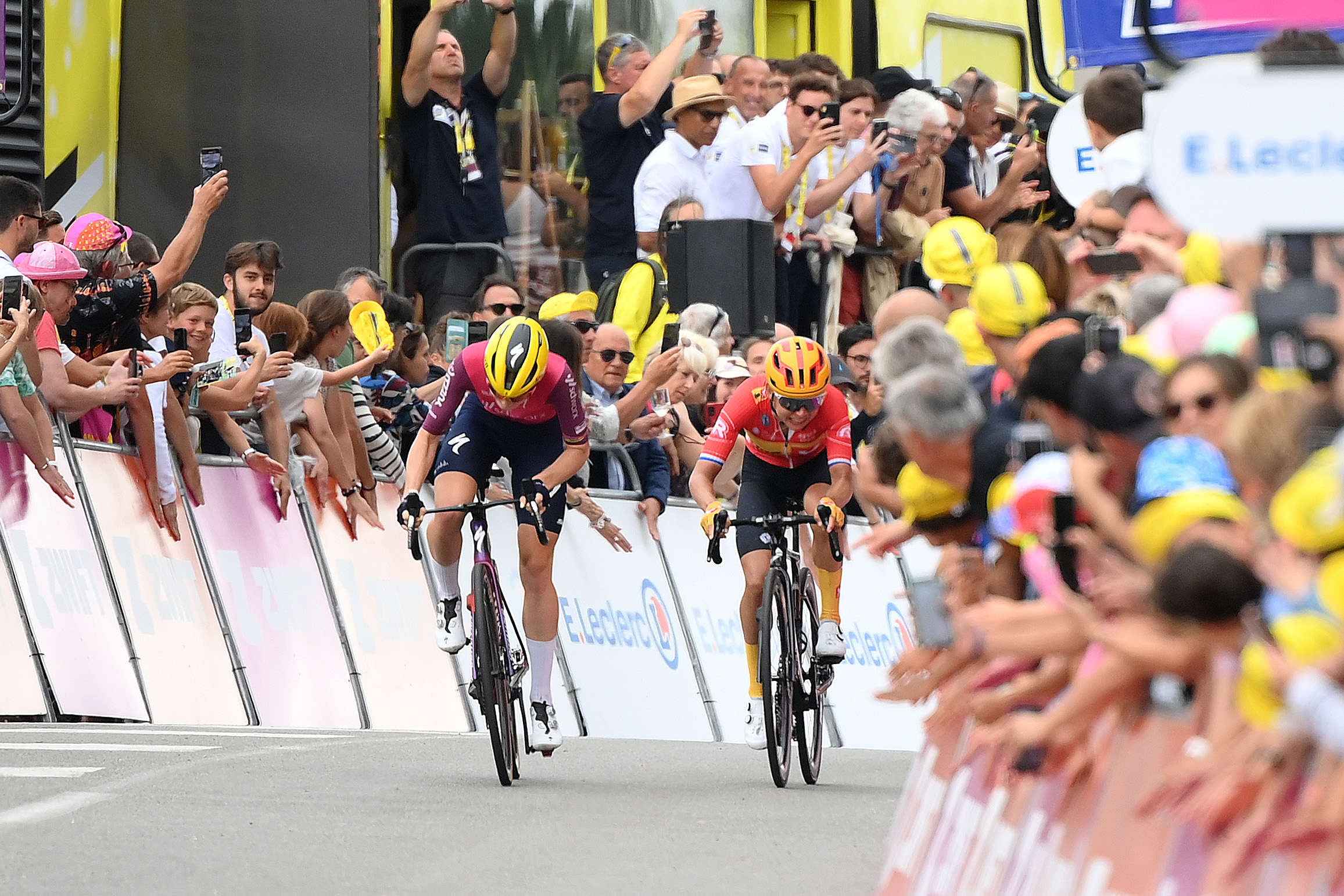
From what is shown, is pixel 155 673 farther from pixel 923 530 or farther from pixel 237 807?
pixel 923 530

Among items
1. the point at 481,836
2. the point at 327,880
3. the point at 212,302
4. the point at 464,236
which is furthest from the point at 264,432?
the point at 327,880

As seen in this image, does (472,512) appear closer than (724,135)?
Yes

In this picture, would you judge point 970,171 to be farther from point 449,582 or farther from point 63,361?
point 449,582

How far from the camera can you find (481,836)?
884 centimetres

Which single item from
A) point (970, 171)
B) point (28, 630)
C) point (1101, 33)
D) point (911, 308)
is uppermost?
point (1101, 33)

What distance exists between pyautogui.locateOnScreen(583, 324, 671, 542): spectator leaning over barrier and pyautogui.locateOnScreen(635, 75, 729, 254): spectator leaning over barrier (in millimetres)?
1077

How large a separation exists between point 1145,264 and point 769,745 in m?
3.84

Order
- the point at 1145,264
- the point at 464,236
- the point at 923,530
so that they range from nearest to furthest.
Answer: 1. the point at 923,530
2. the point at 1145,264
3. the point at 464,236

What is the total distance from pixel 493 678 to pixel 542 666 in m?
1.12

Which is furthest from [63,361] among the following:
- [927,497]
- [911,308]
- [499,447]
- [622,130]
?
[927,497]

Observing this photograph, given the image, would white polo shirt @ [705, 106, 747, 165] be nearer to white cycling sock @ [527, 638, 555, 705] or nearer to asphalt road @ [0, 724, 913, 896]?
asphalt road @ [0, 724, 913, 896]

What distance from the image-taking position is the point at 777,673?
37.5 ft

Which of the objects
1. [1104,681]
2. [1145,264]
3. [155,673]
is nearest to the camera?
[1104,681]

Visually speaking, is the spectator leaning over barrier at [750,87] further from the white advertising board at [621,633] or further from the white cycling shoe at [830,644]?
the white cycling shoe at [830,644]
